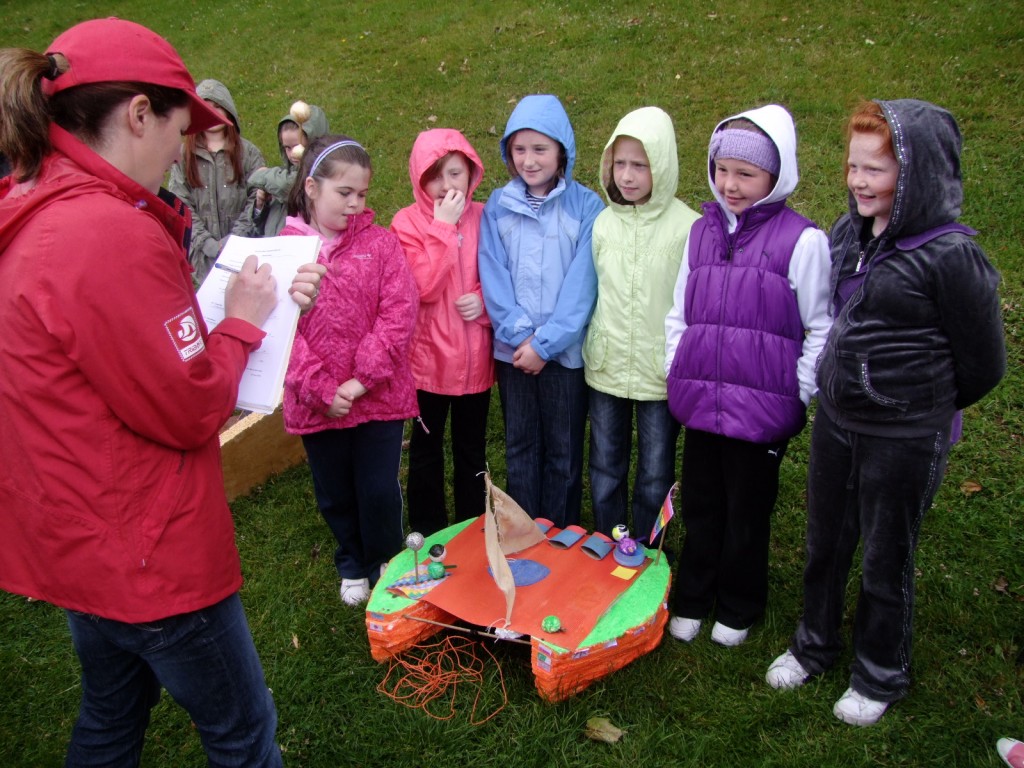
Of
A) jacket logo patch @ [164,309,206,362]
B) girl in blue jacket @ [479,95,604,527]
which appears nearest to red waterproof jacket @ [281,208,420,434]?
girl in blue jacket @ [479,95,604,527]

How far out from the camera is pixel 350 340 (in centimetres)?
330

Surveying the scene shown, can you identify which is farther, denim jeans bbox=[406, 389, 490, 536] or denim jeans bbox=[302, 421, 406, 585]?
denim jeans bbox=[406, 389, 490, 536]

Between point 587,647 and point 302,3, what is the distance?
12.1 metres

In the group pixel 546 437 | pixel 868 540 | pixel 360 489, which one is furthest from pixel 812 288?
pixel 360 489

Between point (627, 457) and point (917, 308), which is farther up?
point (917, 308)

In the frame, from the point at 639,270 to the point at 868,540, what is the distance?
4.33 feet

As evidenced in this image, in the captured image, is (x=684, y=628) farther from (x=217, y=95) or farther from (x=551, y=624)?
(x=217, y=95)

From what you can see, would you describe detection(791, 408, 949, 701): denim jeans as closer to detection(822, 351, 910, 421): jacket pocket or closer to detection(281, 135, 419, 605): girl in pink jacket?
detection(822, 351, 910, 421): jacket pocket

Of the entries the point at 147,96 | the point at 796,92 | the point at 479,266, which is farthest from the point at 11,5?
the point at 147,96

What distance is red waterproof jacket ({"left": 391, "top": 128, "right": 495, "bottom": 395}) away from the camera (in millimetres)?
3494

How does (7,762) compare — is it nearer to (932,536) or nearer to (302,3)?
(932,536)

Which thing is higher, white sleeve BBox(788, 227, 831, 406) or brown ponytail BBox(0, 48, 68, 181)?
brown ponytail BBox(0, 48, 68, 181)

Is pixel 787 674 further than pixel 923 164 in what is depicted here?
Yes

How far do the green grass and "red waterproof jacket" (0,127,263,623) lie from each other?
1440mm
